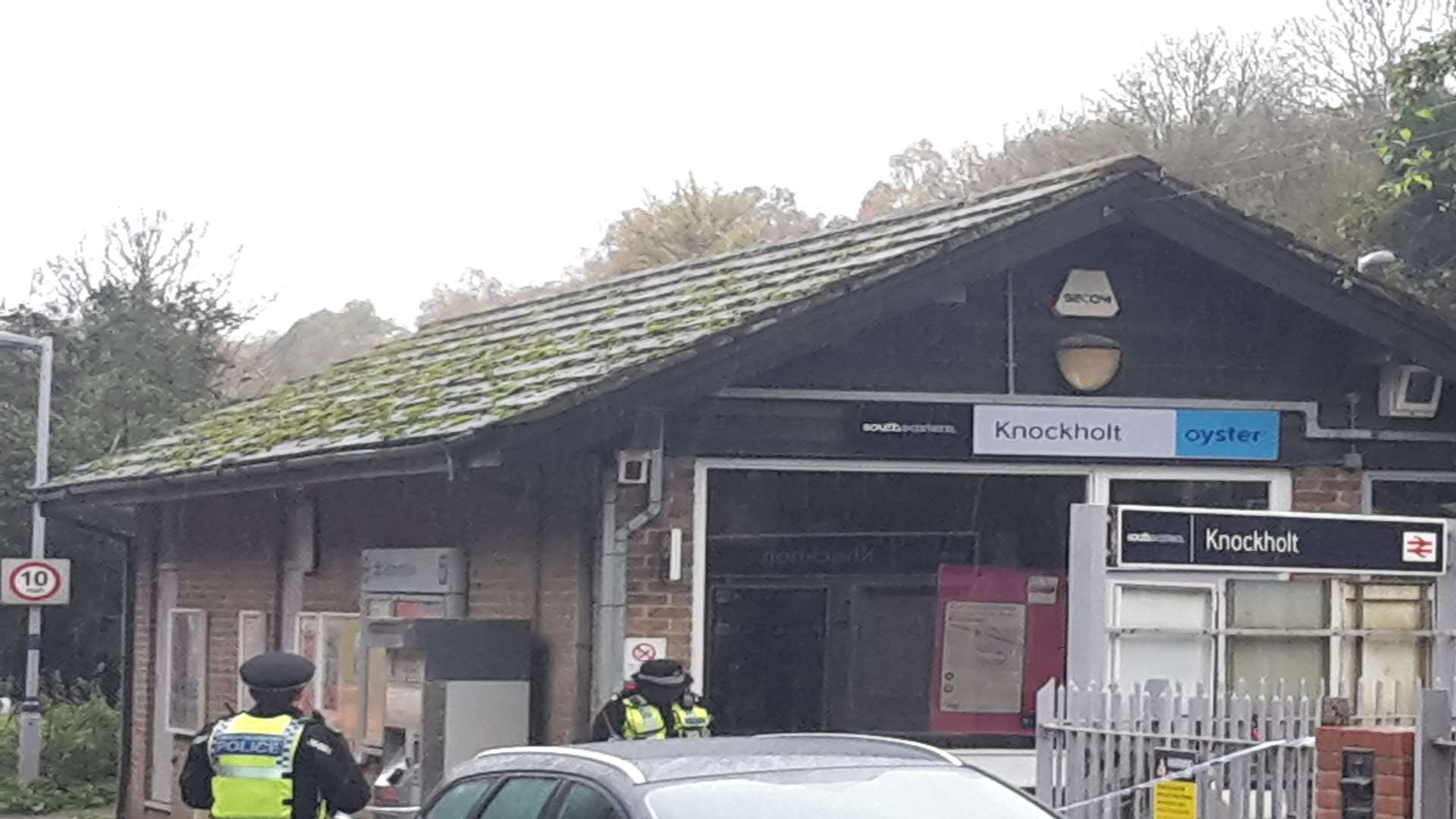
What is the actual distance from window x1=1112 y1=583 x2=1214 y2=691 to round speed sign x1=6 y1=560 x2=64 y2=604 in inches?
736

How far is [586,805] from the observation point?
24.5ft

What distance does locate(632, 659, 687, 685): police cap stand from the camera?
12.4m

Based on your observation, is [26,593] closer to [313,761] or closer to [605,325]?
[605,325]

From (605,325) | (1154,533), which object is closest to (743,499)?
(605,325)

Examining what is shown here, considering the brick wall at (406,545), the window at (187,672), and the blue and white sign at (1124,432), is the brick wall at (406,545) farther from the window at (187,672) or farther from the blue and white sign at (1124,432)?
the blue and white sign at (1124,432)

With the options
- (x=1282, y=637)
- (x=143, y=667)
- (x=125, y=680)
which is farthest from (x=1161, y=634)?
(x=125, y=680)

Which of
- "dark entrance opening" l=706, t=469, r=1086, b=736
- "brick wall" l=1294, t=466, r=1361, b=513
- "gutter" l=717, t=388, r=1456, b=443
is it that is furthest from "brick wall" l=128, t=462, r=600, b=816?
"brick wall" l=1294, t=466, r=1361, b=513

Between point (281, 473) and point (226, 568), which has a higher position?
point (281, 473)

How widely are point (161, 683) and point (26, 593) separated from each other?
8.24 metres

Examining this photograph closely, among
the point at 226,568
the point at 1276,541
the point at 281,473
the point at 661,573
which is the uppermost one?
the point at 281,473

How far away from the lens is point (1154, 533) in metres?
11.9

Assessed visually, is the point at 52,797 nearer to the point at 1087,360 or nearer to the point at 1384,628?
the point at 1087,360

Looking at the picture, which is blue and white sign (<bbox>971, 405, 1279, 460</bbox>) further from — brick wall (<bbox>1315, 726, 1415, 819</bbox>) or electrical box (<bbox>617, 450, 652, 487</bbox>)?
brick wall (<bbox>1315, 726, 1415, 819</bbox>)

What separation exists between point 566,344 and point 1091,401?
11.4 ft
